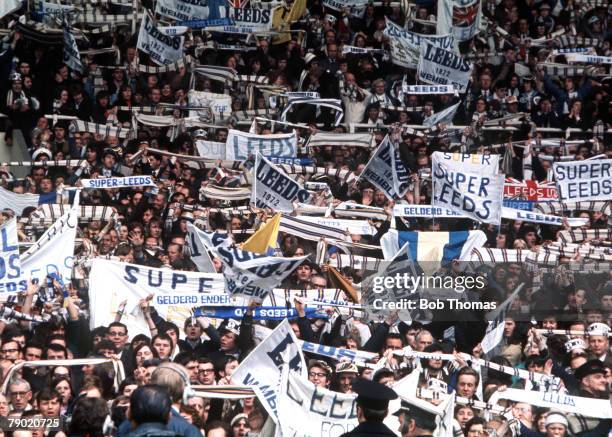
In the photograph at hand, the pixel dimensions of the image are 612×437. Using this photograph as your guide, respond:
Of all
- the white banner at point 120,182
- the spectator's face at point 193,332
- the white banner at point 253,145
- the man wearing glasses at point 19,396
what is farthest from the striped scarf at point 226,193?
the man wearing glasses at point 19,396

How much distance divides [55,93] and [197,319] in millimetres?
7481

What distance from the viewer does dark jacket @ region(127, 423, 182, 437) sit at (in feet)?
21.9

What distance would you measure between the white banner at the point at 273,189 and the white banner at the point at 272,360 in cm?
489

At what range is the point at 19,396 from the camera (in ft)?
35.3

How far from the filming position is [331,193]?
676 inches

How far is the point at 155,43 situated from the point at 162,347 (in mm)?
9557

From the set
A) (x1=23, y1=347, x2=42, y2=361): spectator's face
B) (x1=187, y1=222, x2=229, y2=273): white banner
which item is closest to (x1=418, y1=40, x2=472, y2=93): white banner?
(x1=187, y1=222, x2=229, y2=273): white banner

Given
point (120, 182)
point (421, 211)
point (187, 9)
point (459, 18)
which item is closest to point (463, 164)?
point (421, 211)

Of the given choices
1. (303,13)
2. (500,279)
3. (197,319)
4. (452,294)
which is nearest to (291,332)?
(197,319)

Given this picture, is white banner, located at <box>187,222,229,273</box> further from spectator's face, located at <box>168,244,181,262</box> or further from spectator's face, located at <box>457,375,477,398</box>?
spectator's face, located at <box>457,375,477,398</box>

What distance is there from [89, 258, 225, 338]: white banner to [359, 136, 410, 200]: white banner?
155 inches

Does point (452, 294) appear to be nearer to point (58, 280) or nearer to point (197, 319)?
point (197, 319)

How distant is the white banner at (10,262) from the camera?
13062mm

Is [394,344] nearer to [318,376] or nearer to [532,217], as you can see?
[318,376]
